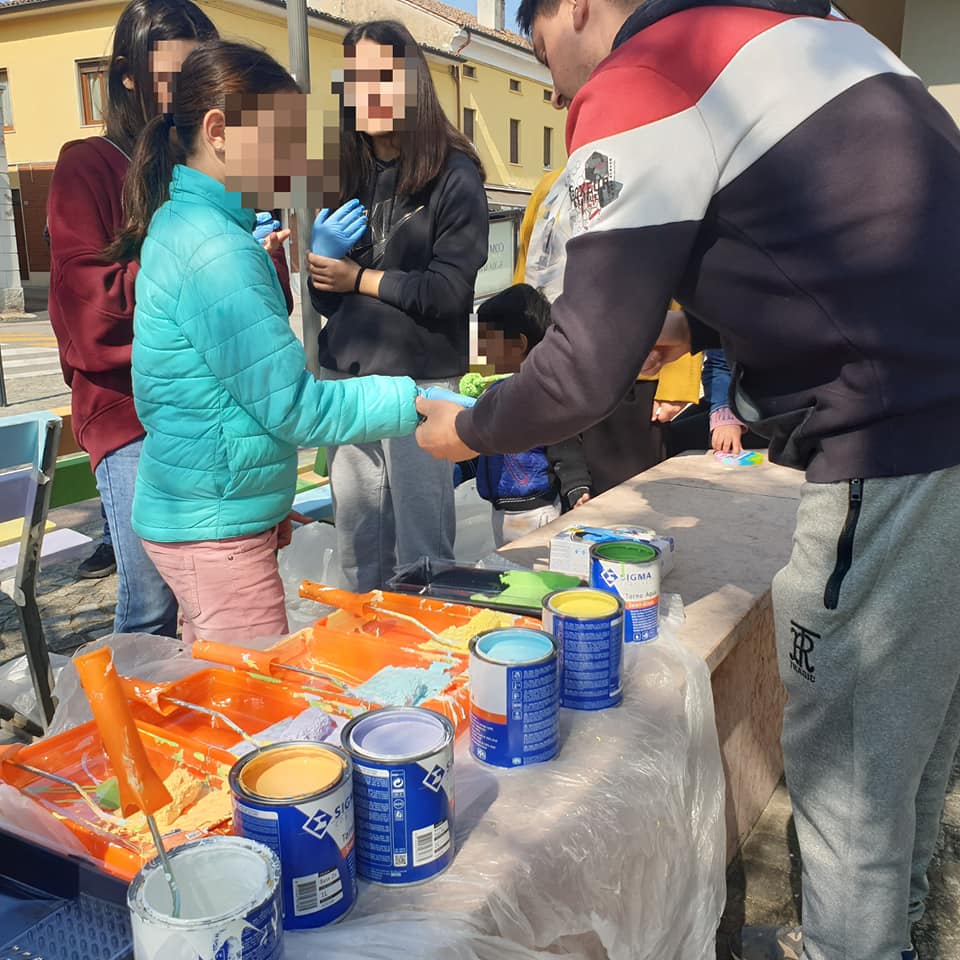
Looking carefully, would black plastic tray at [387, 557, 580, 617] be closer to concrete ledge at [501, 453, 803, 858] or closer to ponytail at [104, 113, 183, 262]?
concrete ledge at [501, 453, 803, 858]

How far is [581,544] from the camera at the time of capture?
67.5 inches

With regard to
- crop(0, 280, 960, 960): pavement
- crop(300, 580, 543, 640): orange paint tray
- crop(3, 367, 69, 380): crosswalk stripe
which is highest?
crop(300, 580, 543, 640): orange paint tray

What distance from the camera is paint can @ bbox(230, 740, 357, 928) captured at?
81 cm

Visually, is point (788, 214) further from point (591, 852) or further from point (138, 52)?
point (138, 52)

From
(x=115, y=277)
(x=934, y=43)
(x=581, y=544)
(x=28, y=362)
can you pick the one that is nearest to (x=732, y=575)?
A: (x=581, y=544)

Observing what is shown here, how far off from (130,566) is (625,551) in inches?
50.6

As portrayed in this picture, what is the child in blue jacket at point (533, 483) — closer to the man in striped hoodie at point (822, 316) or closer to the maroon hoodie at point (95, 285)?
the maroon hoodie at point (95, 285)

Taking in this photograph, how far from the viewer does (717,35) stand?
1101 millimetres

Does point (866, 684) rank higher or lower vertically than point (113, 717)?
lower

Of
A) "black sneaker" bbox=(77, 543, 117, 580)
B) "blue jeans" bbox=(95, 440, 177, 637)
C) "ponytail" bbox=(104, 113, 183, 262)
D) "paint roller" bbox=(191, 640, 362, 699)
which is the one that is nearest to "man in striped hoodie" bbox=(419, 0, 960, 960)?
"paint roller" bbox=(191, 640, 362, 699)

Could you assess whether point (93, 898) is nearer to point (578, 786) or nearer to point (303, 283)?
point (578, 786)

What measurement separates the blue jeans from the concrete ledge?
87 cm

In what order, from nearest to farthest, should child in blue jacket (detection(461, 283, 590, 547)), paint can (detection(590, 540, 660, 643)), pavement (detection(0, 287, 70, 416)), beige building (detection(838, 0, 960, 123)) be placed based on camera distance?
paint can (detection(590, 540, 660, 643))
child in blue jacket (detection(461, 283, 590, 547))
beige building (detection(838, 0, 960, 123))
pavement (detection(0, 287, 70, 416))

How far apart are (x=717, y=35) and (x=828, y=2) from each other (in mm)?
232
